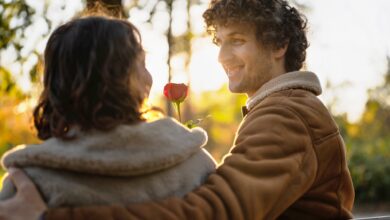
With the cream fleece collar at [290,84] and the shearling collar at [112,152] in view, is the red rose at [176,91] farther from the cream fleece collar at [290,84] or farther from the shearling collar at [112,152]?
the shearling collar at [112,152]

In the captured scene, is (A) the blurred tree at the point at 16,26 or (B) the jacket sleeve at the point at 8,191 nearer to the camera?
(B) the jacket sleeve at the point at 8,191

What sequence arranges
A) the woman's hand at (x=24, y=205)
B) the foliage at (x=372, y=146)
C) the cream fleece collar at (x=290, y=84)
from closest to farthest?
the woman's hand at (x=24, y=205) → the cream fleece collar at (x=290, y=84) → the foliage at (x=372, y=146)

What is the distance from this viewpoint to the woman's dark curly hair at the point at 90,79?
6.38ft

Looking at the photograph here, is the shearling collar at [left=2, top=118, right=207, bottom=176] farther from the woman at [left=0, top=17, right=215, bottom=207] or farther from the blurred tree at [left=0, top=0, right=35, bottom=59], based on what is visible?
the blurred tree at [left=0, top=0, right=35, bottom=59]

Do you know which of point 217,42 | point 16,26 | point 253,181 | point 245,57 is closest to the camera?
point 253,181

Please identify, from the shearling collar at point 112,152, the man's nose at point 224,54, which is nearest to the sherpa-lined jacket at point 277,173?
the shearling collar at point 112,152

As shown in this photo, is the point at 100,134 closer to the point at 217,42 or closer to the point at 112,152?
the point at 112,152

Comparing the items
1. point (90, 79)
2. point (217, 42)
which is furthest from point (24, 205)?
point (217, 42)

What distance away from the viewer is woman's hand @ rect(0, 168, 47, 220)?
6.05ft

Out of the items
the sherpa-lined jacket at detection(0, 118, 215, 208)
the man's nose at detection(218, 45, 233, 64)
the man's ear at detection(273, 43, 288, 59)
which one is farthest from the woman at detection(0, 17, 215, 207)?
the man's ear at detection(273, 43, 288, 59)

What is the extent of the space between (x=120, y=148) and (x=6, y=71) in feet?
10.3

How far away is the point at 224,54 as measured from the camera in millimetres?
2719

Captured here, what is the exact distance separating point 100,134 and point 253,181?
19.1 inches

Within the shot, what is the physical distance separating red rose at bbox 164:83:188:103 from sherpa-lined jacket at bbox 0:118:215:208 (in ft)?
1.74
